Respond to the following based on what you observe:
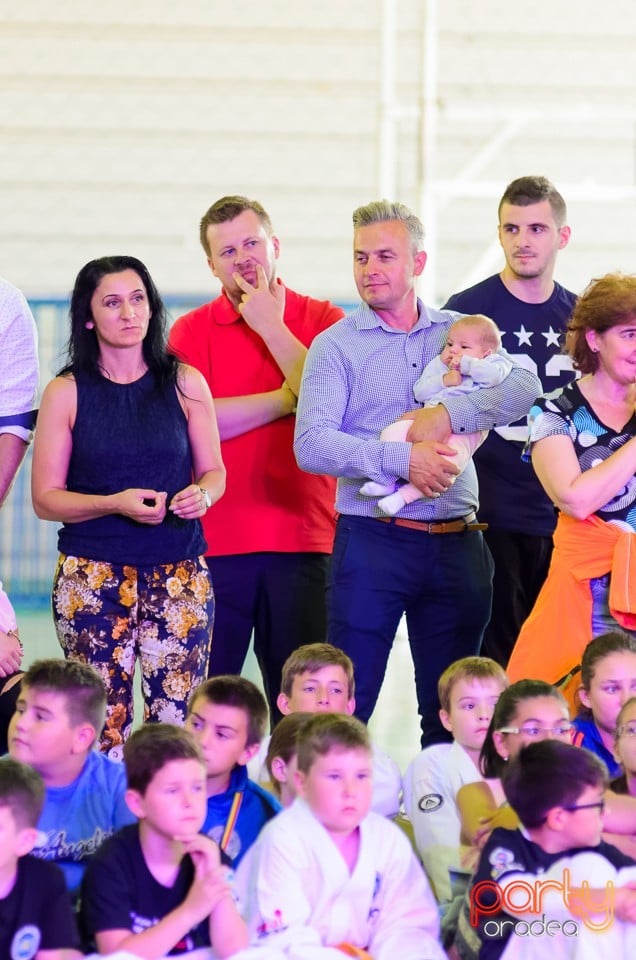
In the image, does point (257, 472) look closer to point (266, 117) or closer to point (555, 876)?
point (555, 876)

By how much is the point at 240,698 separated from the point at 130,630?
1.32 ft

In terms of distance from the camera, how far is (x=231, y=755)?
2.68m

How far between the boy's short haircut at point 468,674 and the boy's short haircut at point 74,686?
78 cm

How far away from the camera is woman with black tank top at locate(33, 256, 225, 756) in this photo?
9.85 feet

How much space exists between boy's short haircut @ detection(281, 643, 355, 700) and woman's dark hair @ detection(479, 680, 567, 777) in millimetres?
377

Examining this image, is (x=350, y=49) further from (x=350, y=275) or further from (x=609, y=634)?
(x=609, y=634)

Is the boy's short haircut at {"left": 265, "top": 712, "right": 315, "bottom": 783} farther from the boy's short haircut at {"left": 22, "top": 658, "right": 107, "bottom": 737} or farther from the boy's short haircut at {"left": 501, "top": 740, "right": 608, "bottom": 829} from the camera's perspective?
the boy's short haircut at {"left": 501, "top": 740, "right": 608, "bottom": 829}

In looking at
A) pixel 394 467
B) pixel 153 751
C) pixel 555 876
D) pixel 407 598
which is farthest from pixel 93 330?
pixel 555 876

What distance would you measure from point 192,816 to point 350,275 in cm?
790

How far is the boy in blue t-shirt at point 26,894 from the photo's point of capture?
6.83 ft

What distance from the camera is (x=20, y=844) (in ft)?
6.96

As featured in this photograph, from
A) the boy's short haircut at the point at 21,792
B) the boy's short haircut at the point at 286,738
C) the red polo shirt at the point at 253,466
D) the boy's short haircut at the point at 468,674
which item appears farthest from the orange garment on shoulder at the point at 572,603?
the boy's short haircut at the point at 21,792

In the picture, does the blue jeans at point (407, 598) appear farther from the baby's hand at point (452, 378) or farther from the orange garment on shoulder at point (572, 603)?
the baby's hand at point (452, 378)

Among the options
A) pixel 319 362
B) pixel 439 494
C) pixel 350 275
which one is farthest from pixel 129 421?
pixel 350 275
